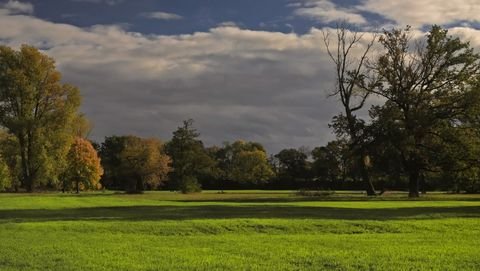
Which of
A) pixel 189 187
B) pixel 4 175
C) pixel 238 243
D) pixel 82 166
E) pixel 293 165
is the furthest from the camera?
pixel 293 165

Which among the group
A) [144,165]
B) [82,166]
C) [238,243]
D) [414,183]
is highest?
[144,165]

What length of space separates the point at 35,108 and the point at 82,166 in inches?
867

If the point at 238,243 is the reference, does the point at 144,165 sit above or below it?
above

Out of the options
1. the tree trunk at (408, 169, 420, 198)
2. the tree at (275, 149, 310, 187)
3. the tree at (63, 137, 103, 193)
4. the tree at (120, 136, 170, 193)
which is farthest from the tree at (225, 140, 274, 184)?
the tree trunk at (408, 169, 420, 198)

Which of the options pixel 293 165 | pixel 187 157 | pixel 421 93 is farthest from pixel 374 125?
pixel 293 165

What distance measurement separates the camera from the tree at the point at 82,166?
93250 millimetres

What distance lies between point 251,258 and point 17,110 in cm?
6437

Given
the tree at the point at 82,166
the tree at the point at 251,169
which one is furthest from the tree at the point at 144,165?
the tree at the point at 251,169

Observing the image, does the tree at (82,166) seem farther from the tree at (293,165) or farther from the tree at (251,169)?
the tree at (293,165)

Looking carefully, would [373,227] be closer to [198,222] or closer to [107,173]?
[198,222]

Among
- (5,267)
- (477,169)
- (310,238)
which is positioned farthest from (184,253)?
(477,169)

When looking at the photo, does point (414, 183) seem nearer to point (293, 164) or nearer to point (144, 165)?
point (144, 165)

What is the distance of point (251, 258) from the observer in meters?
14.2

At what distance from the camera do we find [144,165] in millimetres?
117875
